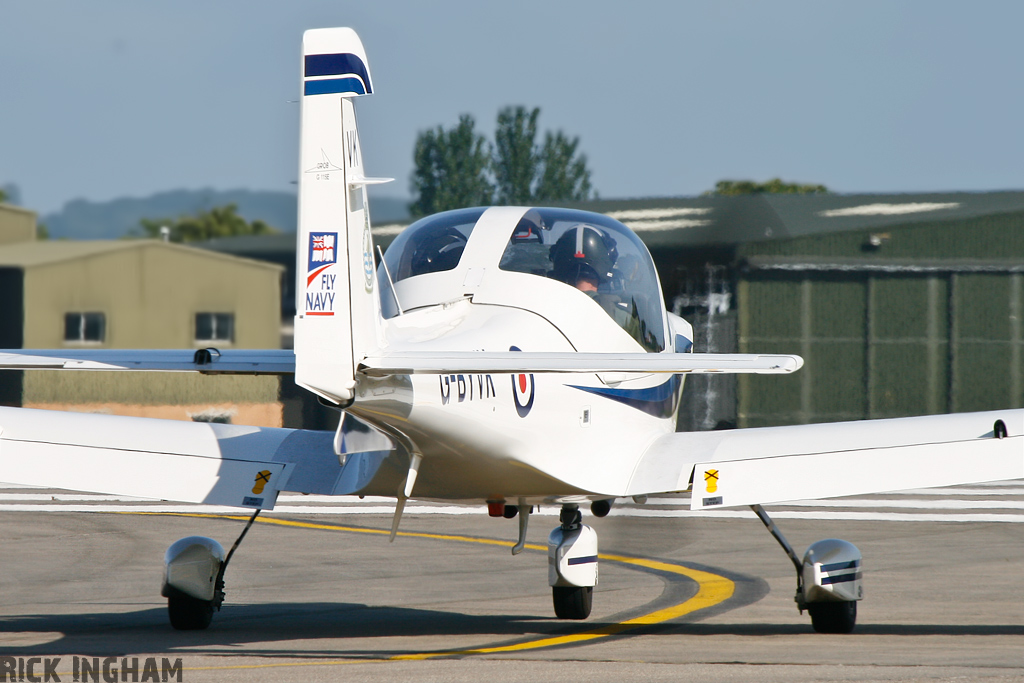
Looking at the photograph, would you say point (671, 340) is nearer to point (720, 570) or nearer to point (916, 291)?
point (720, 570)

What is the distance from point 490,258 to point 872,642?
11.4 feet

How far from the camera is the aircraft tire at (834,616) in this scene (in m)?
8.48

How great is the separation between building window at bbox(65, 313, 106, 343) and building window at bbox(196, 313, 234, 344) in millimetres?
2188

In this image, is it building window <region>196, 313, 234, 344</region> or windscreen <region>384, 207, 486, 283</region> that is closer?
windscreen <region>384, 207, 486, 283</region>

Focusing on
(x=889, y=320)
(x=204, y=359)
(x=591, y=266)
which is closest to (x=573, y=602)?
(x=591, y=266)

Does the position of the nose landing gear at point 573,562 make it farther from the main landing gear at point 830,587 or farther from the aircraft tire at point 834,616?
the aircraft tire at point 834,616

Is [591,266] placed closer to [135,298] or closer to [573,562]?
[573,562]

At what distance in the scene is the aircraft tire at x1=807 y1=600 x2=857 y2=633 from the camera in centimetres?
848

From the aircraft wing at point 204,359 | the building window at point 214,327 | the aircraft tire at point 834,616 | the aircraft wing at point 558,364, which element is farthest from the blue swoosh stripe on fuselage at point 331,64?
the building window at point 214,327

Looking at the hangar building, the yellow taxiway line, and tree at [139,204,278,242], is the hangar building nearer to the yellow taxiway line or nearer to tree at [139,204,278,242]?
the yellow taxiway line

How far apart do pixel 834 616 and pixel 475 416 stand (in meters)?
3.44

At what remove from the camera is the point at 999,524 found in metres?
15.2

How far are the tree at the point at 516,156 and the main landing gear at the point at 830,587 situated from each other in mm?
15803

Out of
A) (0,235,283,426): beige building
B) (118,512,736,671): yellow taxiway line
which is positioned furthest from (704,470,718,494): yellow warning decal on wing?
(0,235,283,426): beige building
